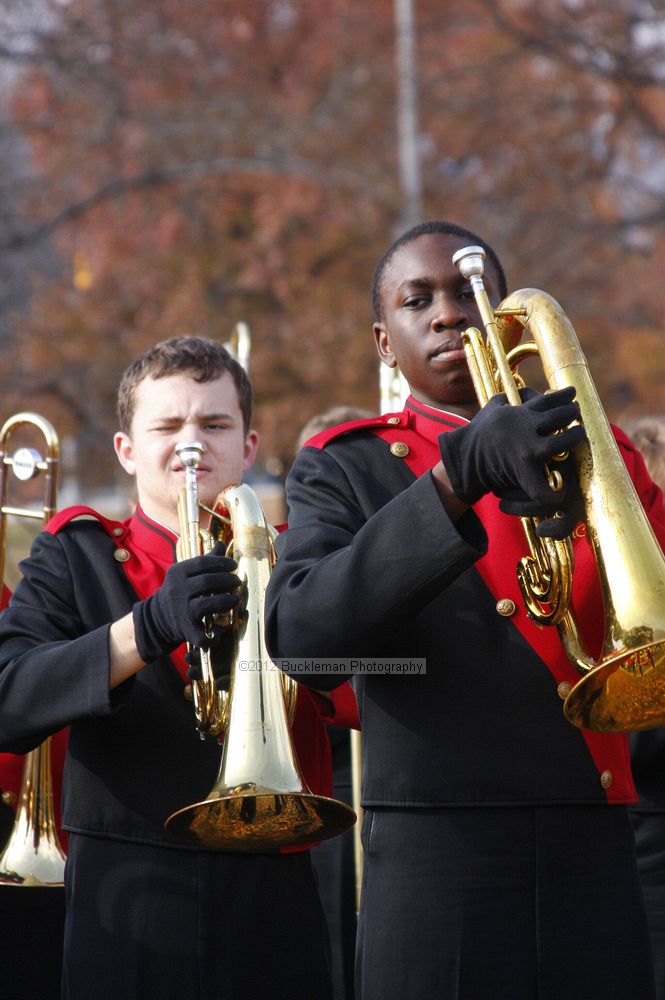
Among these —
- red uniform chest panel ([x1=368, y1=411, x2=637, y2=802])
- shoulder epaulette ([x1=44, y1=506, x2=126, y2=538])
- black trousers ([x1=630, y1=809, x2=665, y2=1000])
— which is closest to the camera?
red uniform chest panel ([x1=368, y1=411, x2=637, y2=802])

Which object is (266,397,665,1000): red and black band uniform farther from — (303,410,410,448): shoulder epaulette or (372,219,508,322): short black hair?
(372,219,508,322): short black hair

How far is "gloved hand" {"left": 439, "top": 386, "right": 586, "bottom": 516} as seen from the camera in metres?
2.10

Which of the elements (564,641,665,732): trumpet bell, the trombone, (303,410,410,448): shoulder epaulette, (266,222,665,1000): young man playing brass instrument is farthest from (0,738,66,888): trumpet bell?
(564,641,665,732): trumpet bell

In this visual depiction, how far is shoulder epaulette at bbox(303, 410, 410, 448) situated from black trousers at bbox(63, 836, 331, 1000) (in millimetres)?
905

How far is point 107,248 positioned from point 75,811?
15.6 m

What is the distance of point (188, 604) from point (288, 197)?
14.7 m

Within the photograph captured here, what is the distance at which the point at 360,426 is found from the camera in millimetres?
2688

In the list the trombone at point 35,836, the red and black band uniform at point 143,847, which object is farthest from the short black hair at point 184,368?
the trombone at point 35,836

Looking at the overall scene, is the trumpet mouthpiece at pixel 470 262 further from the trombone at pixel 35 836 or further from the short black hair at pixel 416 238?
the trombone at pixel 35 836

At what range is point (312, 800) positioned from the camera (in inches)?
104

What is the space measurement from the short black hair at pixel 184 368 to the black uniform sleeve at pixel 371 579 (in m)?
1.12

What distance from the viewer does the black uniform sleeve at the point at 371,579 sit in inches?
86.6

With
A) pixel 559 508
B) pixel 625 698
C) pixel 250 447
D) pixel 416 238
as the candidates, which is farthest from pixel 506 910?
pixel 250 447

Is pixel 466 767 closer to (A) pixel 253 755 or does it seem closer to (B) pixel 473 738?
(B) pixel 473 738
